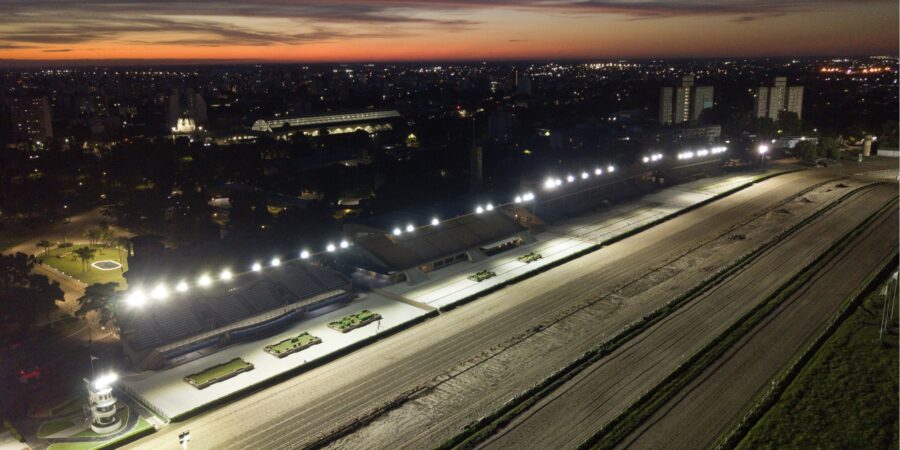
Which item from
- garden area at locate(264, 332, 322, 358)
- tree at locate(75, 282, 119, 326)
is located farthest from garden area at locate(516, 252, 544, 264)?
tree at locate(75, 282, 119, 326)

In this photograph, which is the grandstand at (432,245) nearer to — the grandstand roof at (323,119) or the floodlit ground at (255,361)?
the floodlit ground at (255,361)

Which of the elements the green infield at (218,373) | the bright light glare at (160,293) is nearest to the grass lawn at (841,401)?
the green infield at (218,373)

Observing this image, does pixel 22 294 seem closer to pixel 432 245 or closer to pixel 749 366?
pixel 432 245

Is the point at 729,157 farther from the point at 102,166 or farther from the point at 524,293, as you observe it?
the point at 102,166

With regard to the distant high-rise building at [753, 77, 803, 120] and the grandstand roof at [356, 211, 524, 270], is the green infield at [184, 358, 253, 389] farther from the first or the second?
the distant high-rise building at [753, 77, 803, 120]

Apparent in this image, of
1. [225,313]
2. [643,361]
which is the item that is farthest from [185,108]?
[643,361]

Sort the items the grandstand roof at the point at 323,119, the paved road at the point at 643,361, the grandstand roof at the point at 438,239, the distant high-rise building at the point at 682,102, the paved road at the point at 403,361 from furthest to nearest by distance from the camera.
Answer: the distant high-rise building at the point at 682,102 → the grandstand roof at the point at 323,119 → the grandstand roof at the point at 438,239 → the paved road at the point at 403,361 → the paved road at the point at 643,361

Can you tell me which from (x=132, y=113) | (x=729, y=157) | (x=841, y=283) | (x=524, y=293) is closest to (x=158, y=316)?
(x=524, y=293)
